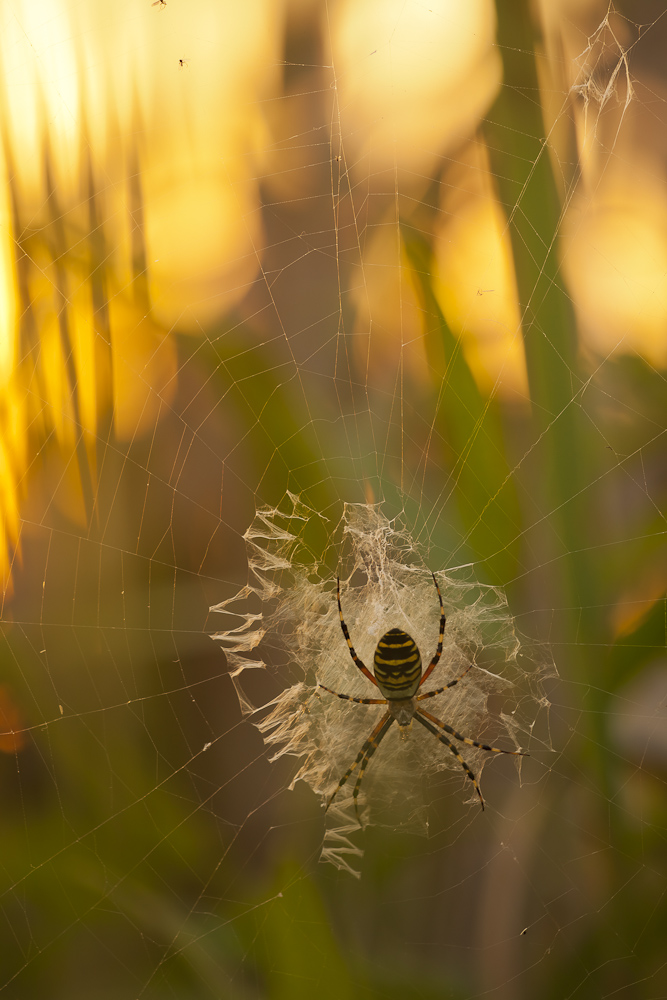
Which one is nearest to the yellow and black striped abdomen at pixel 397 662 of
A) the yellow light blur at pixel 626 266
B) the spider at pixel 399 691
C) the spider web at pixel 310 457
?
the spider at pixel 399 691

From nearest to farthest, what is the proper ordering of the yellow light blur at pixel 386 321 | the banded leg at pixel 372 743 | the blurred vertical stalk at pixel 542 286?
the blurred vertical stalk at pixel 542 286 < the yellow light blur at pixel 386 321 < the banded leg at pixel 372 743

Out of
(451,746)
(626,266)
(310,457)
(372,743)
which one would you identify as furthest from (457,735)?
(626,266)

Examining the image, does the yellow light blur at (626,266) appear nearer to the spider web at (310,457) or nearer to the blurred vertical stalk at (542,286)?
the spider web at (310,457)

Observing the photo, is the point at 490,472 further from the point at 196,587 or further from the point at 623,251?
the point at 196,587

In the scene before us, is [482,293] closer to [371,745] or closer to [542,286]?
[542,286]

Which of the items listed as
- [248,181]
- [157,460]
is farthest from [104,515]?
[248,181]

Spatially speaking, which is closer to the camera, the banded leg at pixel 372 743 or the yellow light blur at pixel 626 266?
the yellow light blur at pixel 626 266
